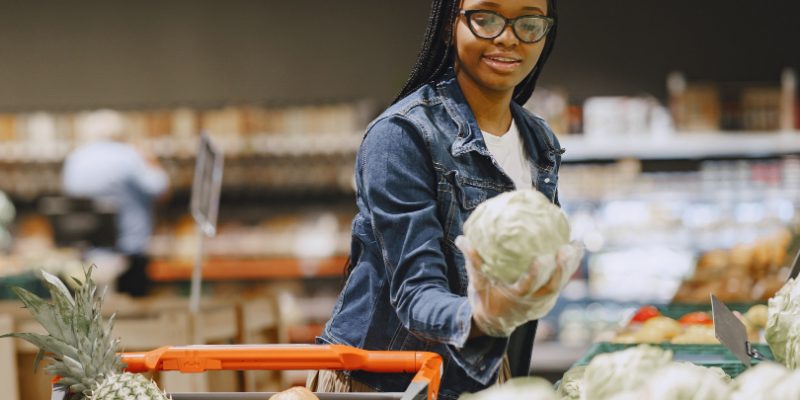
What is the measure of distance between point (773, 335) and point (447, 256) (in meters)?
0.59

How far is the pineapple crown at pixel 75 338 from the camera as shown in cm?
172

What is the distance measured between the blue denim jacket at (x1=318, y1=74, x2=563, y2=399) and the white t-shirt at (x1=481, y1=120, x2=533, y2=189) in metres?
0.04

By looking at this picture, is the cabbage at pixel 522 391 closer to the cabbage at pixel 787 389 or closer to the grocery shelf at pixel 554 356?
the cabbage at pixel 787 389

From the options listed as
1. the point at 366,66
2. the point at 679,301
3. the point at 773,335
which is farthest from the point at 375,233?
the point at 366,66

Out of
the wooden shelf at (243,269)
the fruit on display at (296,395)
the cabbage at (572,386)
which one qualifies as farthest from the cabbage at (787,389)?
the wooden shelf at (243,269)

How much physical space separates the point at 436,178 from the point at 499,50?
0.84 ft

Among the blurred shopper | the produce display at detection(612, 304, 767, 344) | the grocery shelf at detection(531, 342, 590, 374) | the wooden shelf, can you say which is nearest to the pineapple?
the produce display at detection(612, 304, 767, 344)

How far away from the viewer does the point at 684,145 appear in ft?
23.0

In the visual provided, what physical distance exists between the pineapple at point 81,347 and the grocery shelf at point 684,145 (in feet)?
18.0

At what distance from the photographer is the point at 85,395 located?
1.73 m

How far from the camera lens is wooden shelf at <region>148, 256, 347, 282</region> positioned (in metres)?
7.89

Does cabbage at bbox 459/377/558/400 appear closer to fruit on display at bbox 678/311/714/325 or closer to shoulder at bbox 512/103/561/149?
shoulder at bbox 512/103/561/149

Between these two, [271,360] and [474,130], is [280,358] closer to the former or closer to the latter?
[271,360]

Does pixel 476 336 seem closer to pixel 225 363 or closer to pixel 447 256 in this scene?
pixel 447 256
